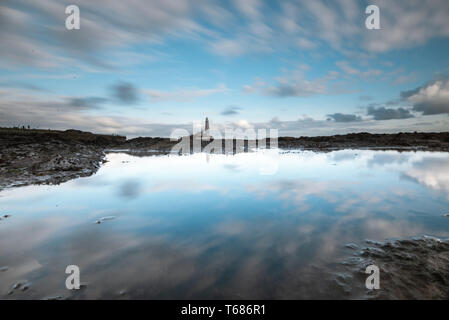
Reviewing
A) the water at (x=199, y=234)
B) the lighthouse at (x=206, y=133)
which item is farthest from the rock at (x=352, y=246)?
the lighthouse at (x=206, y=133)

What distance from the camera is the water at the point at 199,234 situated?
3512mm

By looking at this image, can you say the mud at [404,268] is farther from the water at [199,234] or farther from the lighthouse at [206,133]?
the lighthouse at [206,133]

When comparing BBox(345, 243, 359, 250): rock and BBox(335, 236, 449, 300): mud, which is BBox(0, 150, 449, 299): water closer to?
BBox(345, 243, 359, 250): rock

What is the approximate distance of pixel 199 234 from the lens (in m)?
5.54

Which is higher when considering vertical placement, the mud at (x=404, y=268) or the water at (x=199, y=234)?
the water at (x=199, y=234)

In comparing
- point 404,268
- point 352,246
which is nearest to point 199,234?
point 352,246

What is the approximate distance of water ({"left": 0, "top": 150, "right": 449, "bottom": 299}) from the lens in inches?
138

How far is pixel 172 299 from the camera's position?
319 centimetres

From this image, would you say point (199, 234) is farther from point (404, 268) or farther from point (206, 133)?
point (206, 133)

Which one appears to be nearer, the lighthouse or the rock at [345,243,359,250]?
the rock at [345,243,359,250]

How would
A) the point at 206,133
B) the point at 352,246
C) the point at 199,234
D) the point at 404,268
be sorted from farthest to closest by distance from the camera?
1. the point at 206,133
2. the point at 199,234
3. the point at 352,246
4. the point at 404,268

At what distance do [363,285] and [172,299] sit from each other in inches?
129

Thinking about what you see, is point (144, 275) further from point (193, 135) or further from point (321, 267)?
point (193, 135)

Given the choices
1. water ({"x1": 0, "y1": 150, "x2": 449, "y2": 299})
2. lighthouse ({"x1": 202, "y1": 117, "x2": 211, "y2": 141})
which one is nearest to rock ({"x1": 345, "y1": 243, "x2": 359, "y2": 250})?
water ({"x1": 0, "y1": 150, "x2": 449, "y2": 299})
